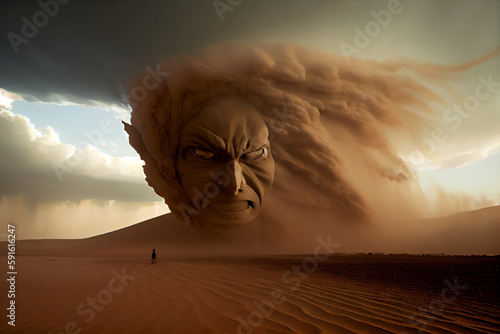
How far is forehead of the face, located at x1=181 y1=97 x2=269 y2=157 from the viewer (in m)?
8.64

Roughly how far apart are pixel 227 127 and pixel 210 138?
0.60 meters

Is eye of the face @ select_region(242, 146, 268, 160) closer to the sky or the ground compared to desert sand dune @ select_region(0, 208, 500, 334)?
closer to the sky

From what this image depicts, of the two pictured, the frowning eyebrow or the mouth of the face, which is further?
the mouth of the face

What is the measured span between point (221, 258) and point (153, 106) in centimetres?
517

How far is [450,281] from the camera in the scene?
14.1ft

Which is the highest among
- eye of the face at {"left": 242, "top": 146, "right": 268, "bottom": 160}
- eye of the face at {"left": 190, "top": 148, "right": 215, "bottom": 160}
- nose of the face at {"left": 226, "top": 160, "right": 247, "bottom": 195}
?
eye of the face at {"left": 242, "top": 146, "right": 268, "bottom": 160}

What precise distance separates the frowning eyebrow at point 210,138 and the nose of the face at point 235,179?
632 mm

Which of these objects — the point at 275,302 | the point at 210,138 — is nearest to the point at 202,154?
the point at 210,138

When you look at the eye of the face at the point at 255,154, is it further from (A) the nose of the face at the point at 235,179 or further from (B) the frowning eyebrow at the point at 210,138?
(B) the frowning eyebrow at the point at 210,138

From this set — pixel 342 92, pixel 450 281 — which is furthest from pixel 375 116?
pixel 450 281

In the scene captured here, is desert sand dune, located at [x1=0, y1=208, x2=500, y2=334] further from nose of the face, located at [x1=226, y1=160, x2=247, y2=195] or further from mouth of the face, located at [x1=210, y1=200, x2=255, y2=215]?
mouth of the face, located at [x1=210, y1=200, x2=255, y2=215]

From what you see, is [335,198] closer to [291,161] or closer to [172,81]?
[291,161]

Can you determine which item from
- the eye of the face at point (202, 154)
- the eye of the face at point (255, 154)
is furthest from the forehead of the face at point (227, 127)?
the eye of the face at point (202, 154)

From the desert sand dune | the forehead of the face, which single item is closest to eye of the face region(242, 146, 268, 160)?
the forehead of the face
